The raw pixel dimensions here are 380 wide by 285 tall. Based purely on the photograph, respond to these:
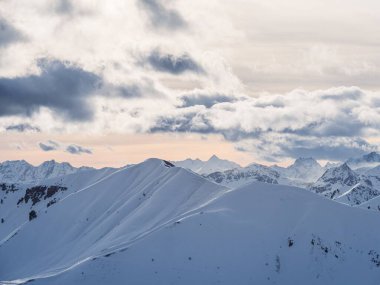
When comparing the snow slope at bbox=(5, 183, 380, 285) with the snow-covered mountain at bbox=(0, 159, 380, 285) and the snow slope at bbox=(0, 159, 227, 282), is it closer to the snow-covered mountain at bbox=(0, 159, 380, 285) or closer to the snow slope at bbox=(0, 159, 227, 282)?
the snow-covered mountain at bbox=(0, 159, 380, 285)

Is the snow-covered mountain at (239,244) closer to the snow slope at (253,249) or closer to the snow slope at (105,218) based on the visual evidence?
the snow slope at (253,249)

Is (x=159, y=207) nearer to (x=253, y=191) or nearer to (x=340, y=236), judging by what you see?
(x=253, y=191)

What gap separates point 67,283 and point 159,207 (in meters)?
53.0

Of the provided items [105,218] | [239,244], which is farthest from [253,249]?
[105,218]

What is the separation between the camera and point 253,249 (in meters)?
112

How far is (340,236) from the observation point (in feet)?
388

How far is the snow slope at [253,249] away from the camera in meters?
104

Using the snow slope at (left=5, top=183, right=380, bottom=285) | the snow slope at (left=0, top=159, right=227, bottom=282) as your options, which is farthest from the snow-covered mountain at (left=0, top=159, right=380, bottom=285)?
the snow slope at (left=0, top=159, right=227, bottom=282)

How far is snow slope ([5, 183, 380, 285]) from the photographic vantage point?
104250 millimetres

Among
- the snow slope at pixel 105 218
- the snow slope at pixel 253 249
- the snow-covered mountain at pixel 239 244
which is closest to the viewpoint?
the snow slope at pixel 253 249

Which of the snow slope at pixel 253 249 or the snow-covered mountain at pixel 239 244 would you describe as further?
the snow-covered mountain at pixel 239 244

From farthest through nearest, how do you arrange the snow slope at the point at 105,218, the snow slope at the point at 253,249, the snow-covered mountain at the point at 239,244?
1. the snow slope at the point at 105,218
2. the snow-covered mountain at the point at 239,244
3. the snow slope at the point at 253,249

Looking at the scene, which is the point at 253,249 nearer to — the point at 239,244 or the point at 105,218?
the point at 239,244

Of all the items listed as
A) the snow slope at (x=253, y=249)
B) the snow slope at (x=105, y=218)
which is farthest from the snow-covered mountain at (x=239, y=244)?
the snow slope at (x=105, y=218)
